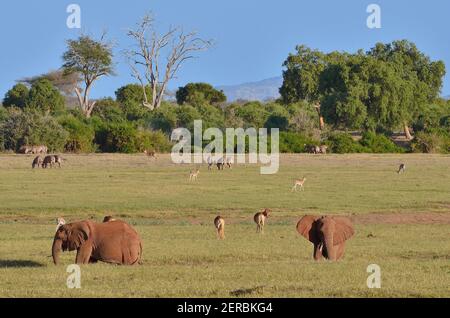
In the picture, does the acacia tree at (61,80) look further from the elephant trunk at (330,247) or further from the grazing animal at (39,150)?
the elephant trunk at (330,247)

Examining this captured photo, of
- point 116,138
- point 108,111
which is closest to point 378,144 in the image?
point 116,138

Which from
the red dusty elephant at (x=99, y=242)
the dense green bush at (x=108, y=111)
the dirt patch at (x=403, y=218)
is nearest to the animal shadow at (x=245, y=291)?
the red dusty elephant at (x=99, y=242)

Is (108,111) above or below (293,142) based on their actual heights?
above

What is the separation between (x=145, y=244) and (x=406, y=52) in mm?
77275

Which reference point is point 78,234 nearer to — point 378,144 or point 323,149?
point 323,149

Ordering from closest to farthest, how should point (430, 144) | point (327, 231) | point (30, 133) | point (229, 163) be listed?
point (327, 231), point (229, 163), point (30, 133), point (430, 144)

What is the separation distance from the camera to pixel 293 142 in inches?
2549

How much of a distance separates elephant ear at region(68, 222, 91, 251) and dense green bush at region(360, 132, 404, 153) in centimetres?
5327

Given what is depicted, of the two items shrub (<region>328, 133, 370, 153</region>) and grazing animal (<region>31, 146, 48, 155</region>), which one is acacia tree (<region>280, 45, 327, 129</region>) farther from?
grazing animal (<region>31, 146, 48, 155</region>)

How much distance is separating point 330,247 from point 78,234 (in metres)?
3.62

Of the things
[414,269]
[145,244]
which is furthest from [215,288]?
[145,244]

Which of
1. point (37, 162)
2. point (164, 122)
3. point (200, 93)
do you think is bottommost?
point (37, 162)

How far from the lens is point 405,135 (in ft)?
265
